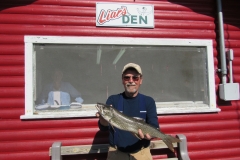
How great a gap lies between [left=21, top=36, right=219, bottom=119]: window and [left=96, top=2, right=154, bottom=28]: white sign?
0.32 m

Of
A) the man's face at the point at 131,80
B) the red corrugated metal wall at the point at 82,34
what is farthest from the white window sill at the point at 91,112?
the man's face at the point at 131,80

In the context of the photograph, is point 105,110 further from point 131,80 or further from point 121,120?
point 131,80

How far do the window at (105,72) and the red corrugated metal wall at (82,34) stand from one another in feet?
0.51

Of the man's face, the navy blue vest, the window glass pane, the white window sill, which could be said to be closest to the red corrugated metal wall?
the white window sill

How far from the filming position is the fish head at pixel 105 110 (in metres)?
2.35

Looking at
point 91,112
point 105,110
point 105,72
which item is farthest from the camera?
point 105,72

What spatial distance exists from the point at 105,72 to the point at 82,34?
866 millimetres

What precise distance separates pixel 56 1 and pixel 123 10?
51.9 inches

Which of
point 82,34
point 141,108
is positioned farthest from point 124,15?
point 141,108

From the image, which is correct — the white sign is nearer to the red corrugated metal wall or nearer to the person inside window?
the red corrugated metal wall

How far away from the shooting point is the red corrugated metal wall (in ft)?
11.2

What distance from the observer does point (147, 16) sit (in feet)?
12.5

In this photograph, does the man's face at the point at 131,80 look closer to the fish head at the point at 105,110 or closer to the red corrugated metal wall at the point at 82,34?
the fish head at the point at 105,110

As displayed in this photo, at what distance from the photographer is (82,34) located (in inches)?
141
